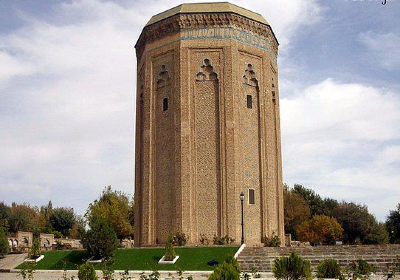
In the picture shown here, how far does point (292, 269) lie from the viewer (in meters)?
11.4

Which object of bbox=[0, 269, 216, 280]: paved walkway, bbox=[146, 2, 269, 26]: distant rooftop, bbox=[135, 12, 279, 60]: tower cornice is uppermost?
bbox=[146, 2, 269, 26]: distant rooftop

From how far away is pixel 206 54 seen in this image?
25.5 metres

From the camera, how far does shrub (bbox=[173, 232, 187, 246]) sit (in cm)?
2325

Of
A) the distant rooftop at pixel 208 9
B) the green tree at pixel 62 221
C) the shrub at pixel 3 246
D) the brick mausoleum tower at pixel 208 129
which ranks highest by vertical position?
the distant rooftop at pixel 208 9

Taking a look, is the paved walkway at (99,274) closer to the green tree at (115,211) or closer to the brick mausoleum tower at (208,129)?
the brick mausoleum tower at (208,129)

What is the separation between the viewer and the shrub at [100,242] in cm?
2114

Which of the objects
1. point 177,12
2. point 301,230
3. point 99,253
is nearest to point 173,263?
point 99,253

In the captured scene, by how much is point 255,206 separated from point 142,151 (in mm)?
6525

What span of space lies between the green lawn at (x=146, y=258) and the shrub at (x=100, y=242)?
1.35ft

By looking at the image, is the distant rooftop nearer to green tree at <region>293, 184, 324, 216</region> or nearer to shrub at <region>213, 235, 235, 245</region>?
shrub at <region>213, 235, 235, 245</region>

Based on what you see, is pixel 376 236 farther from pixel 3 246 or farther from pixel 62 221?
pixel 3 246

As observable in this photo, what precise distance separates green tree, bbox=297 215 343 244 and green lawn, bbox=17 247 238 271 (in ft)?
81.8

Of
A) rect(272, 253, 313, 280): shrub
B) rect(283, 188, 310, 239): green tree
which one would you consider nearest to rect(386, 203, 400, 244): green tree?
rect(283, 188, 310, 239): green tree

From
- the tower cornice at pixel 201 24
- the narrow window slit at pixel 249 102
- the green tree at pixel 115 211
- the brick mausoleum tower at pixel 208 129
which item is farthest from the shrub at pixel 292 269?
the green tree at pixel 115 211
